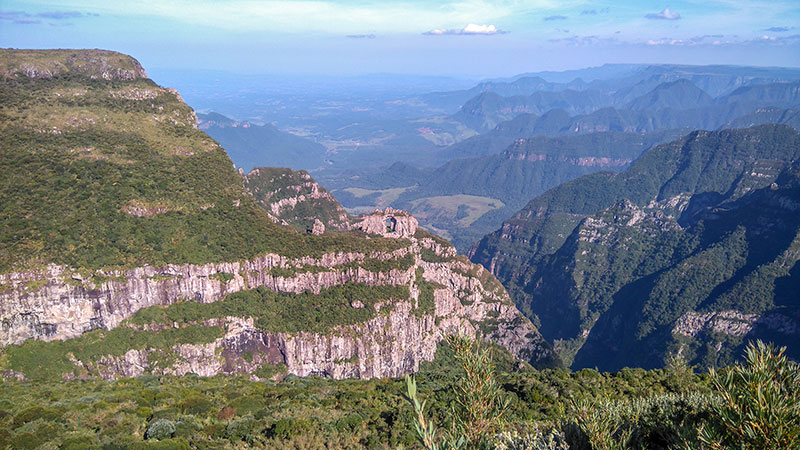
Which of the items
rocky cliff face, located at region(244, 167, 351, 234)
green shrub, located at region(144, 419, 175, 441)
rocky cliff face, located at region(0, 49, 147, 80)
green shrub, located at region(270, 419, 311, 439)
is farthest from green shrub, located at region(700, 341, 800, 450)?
rocky cliff face, located at region(244, 167, 351, 234)

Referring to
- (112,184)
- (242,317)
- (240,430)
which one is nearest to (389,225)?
(242,317)

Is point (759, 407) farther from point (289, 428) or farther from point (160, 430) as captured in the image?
point (160, 430)

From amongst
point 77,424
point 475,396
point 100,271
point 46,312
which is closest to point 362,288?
point 100,271

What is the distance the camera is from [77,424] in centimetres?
3962

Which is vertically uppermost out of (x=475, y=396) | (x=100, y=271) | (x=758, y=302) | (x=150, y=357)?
(x=475, y=396)

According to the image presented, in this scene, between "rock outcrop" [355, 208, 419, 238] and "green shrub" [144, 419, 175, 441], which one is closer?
"green shrub" [144, 419, 175, 441]

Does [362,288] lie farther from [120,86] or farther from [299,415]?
[120,86]

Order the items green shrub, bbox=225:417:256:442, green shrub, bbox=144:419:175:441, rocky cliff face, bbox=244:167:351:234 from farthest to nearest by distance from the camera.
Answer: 1. rocky cliff face, bbox=244:167:351:234
2. green shrub, bbox=225:417:256:442
3. green shrub, bbox=144:419:175:441

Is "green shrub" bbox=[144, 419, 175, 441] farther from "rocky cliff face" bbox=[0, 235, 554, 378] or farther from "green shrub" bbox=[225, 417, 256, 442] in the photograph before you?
"rocky cliff face" bbox=[0, 235, 554, 378]

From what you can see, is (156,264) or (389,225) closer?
(156,264)

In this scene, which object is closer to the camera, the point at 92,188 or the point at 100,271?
the point at 100,271

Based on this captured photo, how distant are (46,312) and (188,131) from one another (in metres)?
49.7

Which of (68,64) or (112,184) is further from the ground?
(68,64)

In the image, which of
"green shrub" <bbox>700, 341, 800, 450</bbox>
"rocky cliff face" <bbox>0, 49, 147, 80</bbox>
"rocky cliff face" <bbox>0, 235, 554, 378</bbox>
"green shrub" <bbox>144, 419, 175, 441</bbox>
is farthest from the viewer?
"rocky cliff face" <bbox>0, 49, 147, 80</bbox>
